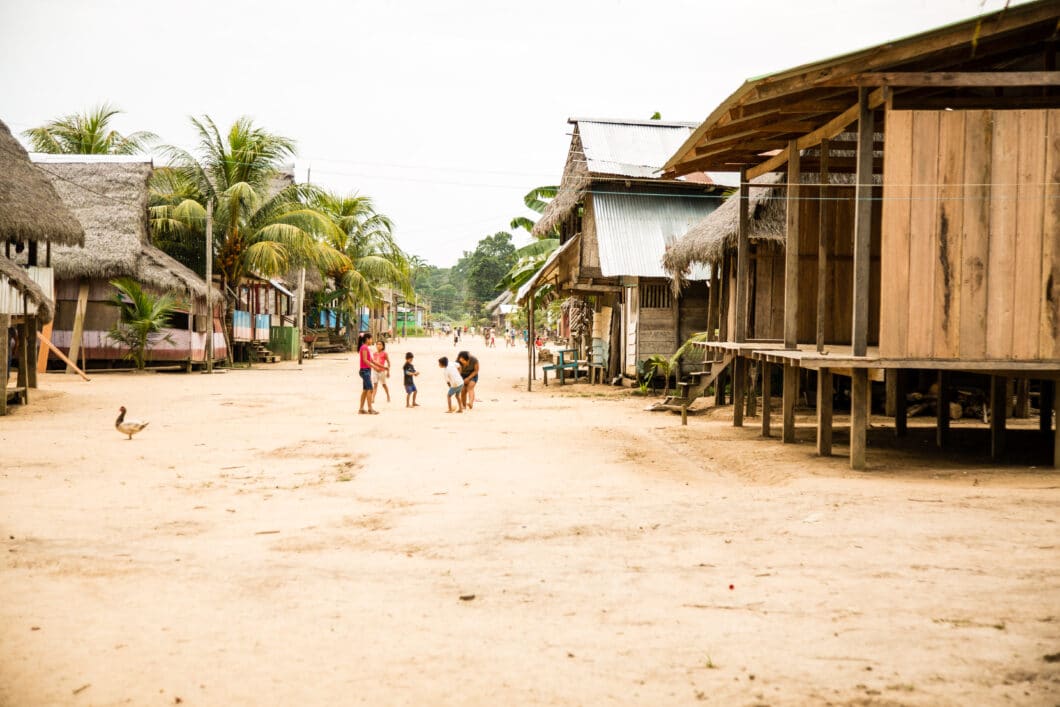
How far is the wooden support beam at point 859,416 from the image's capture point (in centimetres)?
844

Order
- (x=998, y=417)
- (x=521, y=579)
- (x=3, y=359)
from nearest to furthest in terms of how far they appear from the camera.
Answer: (x=521, y=579)
(x=998, y=417)
(x=3, y=359)

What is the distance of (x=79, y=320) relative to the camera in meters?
22.8

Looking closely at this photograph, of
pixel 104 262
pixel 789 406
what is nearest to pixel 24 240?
pixel 104 262

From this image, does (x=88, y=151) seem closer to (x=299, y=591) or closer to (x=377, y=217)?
(x=377, y=217)

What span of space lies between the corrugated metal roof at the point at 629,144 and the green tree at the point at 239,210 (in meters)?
10.2

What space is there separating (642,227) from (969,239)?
12.1 meters

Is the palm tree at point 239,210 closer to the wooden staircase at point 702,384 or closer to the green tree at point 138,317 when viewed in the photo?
the green tree at point 138,317

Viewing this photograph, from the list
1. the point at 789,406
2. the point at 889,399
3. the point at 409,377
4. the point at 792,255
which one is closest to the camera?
the point at 792,255

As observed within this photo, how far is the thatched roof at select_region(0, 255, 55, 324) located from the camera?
14.2 metres

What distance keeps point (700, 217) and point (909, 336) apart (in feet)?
42.1

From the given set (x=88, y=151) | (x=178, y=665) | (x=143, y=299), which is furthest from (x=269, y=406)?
(x=88, y=151)

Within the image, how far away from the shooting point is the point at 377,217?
1592 inches

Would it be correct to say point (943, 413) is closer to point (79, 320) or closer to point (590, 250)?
point (590, 250)

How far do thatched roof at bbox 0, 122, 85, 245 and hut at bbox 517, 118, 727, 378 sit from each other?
384 inches
